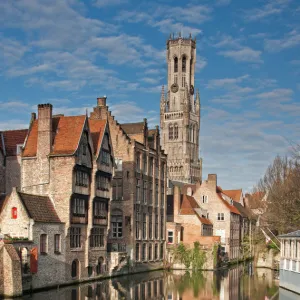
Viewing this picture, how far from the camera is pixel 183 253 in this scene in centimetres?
6956

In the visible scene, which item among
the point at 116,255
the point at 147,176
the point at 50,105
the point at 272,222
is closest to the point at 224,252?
the point at 272,222

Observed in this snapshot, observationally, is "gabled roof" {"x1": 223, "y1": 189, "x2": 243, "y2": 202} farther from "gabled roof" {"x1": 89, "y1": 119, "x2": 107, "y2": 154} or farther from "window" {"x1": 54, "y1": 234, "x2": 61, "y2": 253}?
"window" {"x1": 54, "y1": 234, "x2": 61, "y2": 253}

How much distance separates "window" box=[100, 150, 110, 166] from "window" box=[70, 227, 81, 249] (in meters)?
6.92

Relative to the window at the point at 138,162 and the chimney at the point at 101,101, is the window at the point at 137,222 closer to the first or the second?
the window at the point at 138,162

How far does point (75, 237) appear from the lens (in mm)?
49781

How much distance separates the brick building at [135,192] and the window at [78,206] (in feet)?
33.9

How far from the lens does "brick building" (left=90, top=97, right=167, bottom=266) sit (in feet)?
206

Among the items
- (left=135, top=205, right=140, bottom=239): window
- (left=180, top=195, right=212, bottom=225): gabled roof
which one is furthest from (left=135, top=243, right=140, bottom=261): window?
(left=180, top=195, right=212, bottom=225): gabled roof

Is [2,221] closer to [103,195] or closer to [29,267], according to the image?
[29,267]

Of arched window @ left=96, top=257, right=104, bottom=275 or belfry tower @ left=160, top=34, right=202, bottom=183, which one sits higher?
belfry tower @ left=160, top=34, right=202, bottom=183

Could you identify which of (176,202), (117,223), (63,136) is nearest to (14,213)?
(63,136)

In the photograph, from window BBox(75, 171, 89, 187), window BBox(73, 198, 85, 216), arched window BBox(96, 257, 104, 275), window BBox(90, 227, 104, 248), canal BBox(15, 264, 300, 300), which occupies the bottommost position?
canal BBox(15, 264, 300, 300)

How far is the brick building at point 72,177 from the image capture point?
48.4 meters

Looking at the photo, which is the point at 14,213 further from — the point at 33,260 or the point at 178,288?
the point at 178,288
